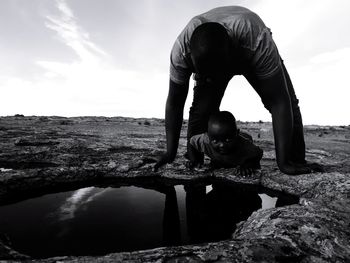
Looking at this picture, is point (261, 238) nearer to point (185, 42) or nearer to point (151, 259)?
point (151, 259)

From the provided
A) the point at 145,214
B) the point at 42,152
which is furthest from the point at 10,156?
the point at 145,214

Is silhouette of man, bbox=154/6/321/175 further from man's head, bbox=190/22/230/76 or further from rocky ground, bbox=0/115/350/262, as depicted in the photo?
rocky ground, bbox=0/115/350/262

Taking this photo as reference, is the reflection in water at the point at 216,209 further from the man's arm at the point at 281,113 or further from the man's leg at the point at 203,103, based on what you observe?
the man's leg at the point at 203,103

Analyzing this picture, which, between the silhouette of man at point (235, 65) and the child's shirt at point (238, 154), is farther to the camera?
the child's shirt at point (238, 154)

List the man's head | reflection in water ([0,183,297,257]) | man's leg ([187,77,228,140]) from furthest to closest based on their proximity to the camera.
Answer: man's leg ([187,77,228,140]) → the man's head → reflection in water ([0,183,297,257])

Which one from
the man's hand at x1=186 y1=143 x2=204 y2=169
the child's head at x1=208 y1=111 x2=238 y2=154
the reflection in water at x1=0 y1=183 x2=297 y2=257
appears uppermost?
the child's head at x1=208 y1=111 x2=238 y2=154

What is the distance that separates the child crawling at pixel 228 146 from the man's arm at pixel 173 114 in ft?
0.74

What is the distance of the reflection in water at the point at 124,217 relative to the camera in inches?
44.4

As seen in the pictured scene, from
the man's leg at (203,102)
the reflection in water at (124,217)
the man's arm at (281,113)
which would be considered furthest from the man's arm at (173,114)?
the man's arm at (281,113)

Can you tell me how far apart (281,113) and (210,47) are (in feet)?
2.29

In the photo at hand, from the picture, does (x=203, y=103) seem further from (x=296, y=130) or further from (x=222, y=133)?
(x=296, y=130)

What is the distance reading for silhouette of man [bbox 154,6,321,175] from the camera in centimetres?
150

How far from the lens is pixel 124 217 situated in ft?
4.60

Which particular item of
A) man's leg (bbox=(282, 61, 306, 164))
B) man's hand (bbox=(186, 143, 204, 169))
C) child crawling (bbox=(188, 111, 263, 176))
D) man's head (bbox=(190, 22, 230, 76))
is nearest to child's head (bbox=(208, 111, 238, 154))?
child crawling (bbox=(188, 111, 263, 176))
